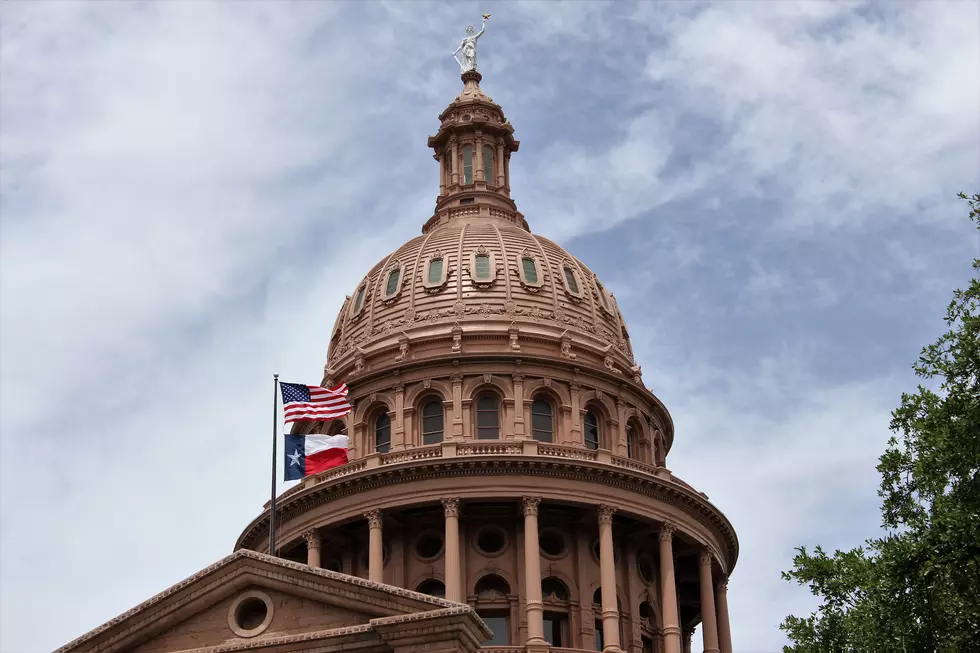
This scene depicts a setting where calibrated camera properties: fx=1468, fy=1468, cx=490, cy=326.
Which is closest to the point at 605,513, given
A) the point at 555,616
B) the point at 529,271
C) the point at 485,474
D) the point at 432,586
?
the point at 555,616

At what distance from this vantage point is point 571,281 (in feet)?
240

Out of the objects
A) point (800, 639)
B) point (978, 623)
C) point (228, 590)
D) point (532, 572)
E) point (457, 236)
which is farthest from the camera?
point (457, 236)

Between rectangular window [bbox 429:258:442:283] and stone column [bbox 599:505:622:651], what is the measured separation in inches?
606

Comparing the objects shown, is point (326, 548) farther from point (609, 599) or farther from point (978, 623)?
point (978, 623)

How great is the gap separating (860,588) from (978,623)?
2.82 m

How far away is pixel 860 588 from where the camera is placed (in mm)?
33375

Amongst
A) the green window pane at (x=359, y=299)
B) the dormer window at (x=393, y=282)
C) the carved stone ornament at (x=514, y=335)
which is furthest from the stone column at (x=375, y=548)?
the green window pane at (x=359, y=299)

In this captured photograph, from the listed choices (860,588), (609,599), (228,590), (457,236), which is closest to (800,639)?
(860,588)

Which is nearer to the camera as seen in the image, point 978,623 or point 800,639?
point 978,623

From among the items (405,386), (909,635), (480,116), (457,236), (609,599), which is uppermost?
(480,116)

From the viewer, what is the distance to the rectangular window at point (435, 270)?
7075cm

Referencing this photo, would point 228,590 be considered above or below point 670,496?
below

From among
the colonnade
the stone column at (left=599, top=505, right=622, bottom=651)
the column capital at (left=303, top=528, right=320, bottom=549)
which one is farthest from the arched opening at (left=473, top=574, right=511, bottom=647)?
the column capital at (left=303, top=528, right=320, bottom=549)

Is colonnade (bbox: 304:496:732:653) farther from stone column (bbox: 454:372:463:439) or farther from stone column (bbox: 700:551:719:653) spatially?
stone column (bbox: 454:372:463:439)
